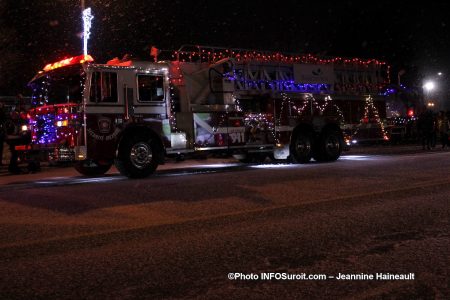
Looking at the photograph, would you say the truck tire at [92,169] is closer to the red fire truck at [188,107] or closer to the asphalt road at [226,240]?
the red fire truck at [188,107]

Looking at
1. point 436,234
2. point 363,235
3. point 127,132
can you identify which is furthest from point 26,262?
point 127,132

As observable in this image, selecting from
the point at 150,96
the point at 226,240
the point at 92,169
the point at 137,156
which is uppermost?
the point at 150,96

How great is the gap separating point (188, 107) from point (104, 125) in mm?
2538

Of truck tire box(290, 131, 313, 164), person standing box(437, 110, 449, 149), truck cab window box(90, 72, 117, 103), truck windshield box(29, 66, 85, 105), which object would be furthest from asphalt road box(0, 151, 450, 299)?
person standing box(437, 110, 449, 149)

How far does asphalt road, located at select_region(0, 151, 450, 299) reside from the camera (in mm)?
4160

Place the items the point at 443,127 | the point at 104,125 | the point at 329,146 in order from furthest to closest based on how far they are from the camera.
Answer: the point at 443,127 < the point at 329,146 < the point at 104,125

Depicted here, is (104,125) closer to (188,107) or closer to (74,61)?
(74,61)

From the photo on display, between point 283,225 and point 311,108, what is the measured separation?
10.0m

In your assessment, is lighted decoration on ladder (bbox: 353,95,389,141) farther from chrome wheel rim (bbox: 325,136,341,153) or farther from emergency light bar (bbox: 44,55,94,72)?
emergency light bar (bbox: 44,55,94,72)

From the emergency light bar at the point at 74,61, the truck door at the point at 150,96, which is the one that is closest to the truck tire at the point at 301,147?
the truck door at the point at 150,96

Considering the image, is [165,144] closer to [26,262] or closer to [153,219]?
[153,219]

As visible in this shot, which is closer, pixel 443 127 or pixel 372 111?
pixel 372 111

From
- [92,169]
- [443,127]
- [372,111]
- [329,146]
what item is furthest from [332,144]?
[443,127]

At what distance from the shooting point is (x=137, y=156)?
11.9 m
